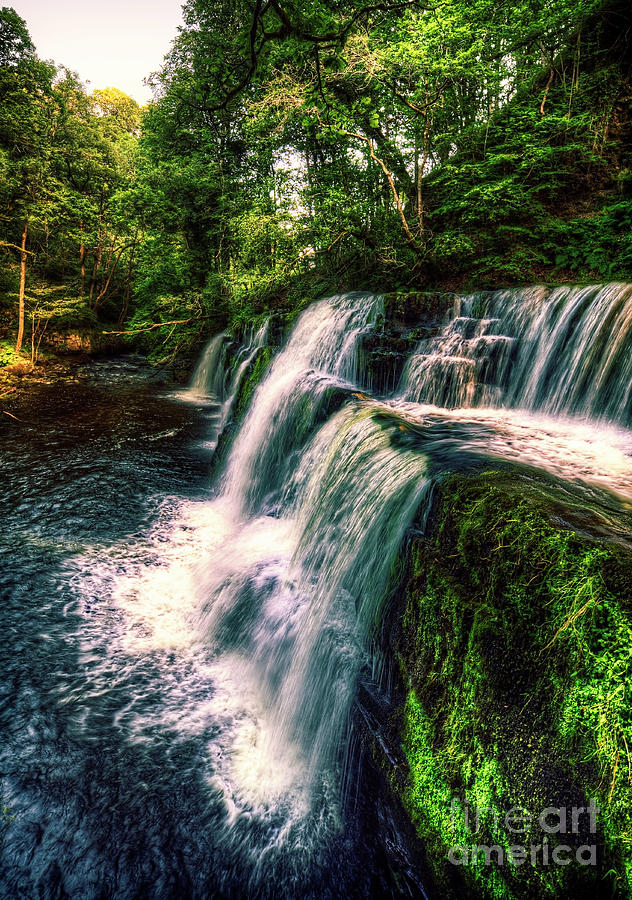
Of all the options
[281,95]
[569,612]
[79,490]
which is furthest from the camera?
[281,95]

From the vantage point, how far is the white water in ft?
11.0

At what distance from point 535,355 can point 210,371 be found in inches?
534

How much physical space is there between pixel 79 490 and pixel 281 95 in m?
10.00

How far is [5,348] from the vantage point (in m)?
15.7

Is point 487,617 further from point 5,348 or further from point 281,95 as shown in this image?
Answer: point 5,348

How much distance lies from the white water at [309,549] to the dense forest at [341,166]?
314cm

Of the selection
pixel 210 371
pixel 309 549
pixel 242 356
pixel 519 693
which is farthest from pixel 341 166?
pixel 519 693

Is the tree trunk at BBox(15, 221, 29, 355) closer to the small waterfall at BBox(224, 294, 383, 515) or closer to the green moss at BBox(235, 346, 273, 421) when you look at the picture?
the green moss at BBox(235, 346, 273, 421)

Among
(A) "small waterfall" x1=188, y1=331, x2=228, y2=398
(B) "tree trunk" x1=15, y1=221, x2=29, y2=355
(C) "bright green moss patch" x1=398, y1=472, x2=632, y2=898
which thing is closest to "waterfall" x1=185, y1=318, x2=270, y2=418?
(A) "small waterfall" x1=188, y1=331, x2=228, y2=398

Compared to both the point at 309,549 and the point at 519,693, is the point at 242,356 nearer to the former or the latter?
the point at 309,549

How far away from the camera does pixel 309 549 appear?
4.83m

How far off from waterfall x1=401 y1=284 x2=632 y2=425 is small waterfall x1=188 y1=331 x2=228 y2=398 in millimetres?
10615

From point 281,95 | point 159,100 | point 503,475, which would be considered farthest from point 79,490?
point 159,100

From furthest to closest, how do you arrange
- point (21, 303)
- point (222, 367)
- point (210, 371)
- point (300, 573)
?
point (210, 371) → point (222, 367) → point (21, 303) → point (300, 573)
